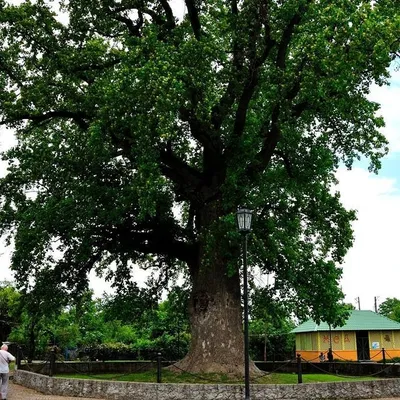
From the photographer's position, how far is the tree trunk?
16734 mm

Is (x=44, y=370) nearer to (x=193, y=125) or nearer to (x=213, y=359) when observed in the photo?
(x=213, y=359)

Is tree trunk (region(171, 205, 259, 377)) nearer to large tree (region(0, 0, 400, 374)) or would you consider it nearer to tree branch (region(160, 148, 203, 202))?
large tree (region(0, 0, 400, 374))

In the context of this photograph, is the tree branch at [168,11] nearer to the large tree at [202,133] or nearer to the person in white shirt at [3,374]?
the large tree at [202,133]

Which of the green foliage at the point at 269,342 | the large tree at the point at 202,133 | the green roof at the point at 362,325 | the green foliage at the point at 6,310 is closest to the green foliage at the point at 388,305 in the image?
the green foliage at the point at 269,342

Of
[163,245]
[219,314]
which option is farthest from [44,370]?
[219,314]

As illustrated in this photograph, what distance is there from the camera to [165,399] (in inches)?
577

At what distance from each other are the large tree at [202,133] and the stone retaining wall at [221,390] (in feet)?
6.47

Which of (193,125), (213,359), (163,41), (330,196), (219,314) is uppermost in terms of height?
(163,41)

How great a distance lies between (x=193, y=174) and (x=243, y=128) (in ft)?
8.21

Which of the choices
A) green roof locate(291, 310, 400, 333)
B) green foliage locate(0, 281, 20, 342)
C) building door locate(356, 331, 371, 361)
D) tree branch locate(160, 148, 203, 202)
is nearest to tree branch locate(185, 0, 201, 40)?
tree branch locate(160, 148, 203, 202)

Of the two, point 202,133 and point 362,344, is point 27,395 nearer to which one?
point 202,133

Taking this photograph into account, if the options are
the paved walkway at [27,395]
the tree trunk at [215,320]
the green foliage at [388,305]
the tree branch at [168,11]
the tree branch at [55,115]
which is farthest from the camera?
the green foliage at [388,305]

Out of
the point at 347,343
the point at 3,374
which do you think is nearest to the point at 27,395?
the point at 3,374

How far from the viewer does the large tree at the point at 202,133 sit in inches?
597
